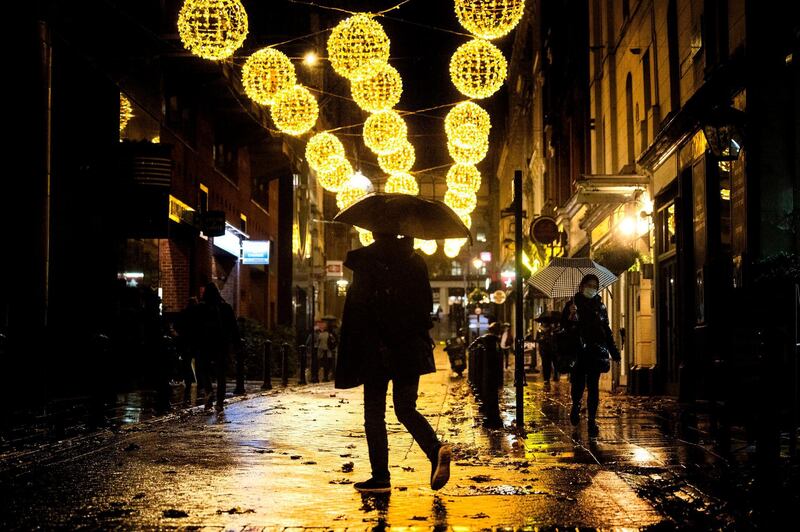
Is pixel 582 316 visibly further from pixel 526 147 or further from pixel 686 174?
pixel 526 147

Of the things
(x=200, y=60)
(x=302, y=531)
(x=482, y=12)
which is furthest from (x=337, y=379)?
(x=200, y=60)

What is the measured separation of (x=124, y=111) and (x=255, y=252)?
12782 millimetres

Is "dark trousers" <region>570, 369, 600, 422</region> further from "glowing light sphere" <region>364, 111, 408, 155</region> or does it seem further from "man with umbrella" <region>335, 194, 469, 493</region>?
"glowing light sphere" <region>364, 111, 408, 155</region>

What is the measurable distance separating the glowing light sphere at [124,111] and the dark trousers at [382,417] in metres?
14.5

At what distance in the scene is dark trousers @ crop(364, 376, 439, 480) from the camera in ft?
22.3

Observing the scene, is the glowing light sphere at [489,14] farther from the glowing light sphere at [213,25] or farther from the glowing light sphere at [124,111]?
the glowing light sphere at [124,111]

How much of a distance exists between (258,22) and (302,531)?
105 ft

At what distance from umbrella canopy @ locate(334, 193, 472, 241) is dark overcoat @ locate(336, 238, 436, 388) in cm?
33

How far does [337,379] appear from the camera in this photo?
22.6ft

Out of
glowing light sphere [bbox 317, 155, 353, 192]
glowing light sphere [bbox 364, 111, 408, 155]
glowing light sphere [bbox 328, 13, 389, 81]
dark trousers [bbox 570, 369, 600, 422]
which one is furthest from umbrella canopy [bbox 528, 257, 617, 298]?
dark trousers [bbox 570, 369, 600, 422]

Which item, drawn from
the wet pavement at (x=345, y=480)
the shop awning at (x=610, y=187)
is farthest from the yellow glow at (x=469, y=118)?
the wet pavement at (x=345, y=480)

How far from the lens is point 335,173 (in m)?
21.7

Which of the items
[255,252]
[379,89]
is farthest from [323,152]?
[255,252]

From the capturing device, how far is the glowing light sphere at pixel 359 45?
14055 millimetres
